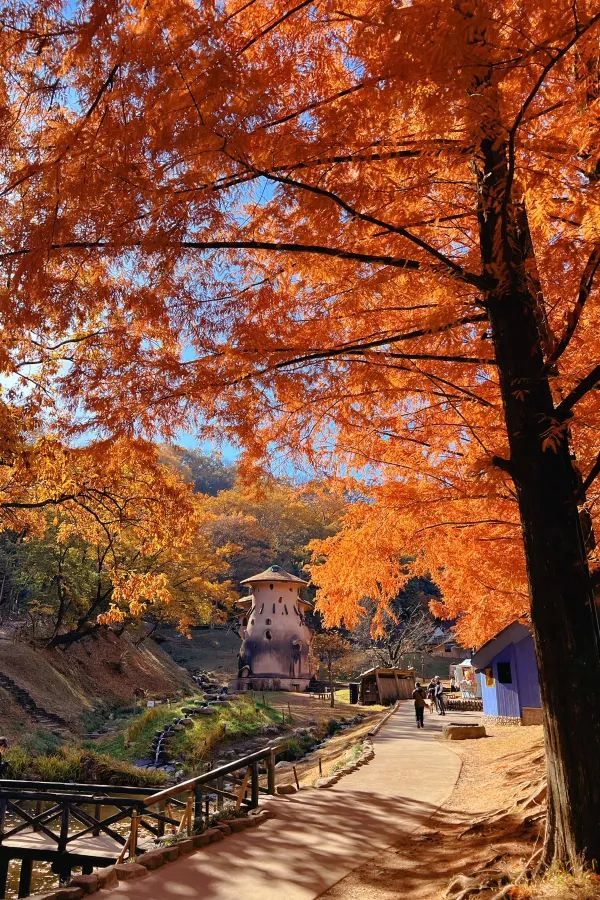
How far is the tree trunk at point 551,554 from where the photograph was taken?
478cm

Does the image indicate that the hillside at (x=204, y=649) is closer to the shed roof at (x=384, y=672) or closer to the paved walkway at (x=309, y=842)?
the shed roof at (x=384, y=672)

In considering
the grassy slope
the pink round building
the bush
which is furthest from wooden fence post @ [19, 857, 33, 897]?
the pink round building

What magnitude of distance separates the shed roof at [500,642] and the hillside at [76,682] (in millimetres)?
16883

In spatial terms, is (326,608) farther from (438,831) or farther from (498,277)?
(498,277)

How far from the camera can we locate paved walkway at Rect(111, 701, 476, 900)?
6047 millimetres

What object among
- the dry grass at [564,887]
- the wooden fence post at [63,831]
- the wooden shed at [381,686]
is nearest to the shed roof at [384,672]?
the wooden shed at [381,686]

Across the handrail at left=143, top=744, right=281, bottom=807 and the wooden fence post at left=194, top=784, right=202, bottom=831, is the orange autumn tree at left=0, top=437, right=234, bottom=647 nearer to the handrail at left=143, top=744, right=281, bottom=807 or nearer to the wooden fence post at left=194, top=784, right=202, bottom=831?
the handrail at left=143, top=744, right=281, bottom=807

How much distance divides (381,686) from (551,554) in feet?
120

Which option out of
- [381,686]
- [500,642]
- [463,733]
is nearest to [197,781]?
[463,733]

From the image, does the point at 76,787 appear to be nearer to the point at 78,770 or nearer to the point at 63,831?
the point at 63,831

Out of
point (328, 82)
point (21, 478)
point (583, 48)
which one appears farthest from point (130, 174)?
point (21, 478)

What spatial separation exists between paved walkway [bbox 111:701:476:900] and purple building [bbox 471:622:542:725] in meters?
9.51

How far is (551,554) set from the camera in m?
5.14

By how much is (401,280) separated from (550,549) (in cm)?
338
